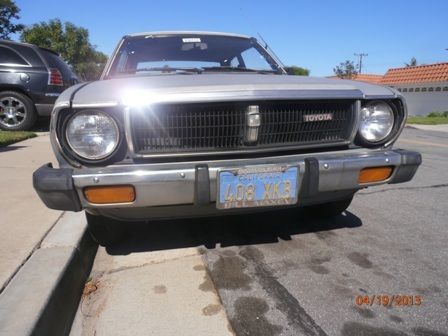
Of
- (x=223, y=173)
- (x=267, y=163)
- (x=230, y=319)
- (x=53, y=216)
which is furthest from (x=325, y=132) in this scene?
(x=53, y=216)

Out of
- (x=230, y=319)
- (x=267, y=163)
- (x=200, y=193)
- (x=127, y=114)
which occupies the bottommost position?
(x=230, y=319)

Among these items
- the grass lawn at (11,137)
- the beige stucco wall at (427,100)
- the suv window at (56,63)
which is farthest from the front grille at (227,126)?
the beige stucco wall at (427,100)

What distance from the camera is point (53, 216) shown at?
3.30 metres

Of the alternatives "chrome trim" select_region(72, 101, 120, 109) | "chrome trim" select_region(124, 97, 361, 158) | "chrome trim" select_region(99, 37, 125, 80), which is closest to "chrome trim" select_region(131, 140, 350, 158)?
"chrome trim" select_region(124, 97, 361, 158)

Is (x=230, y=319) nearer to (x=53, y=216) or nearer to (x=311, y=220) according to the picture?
(x=311, y=220)

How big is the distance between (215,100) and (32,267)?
4.67 feet

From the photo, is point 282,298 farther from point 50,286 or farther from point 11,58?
point 11,58

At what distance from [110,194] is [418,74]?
2904 centimetres

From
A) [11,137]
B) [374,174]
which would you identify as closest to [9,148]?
[11,137]

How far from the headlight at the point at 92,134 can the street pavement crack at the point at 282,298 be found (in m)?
1.19

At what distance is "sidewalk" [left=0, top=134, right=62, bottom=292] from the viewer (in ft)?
8.30

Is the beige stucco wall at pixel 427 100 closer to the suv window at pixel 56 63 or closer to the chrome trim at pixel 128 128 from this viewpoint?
the suv window at pixel 56 63

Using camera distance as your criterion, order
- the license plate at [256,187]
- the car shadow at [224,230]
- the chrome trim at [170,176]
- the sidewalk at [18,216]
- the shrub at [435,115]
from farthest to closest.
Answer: the shrub at [435,115]
the car shadow at [224,230]
the sidewalk at [18,216]
the license plate at [256,187]
the chrome trim at [170,176]

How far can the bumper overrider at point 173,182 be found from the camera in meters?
2.23
